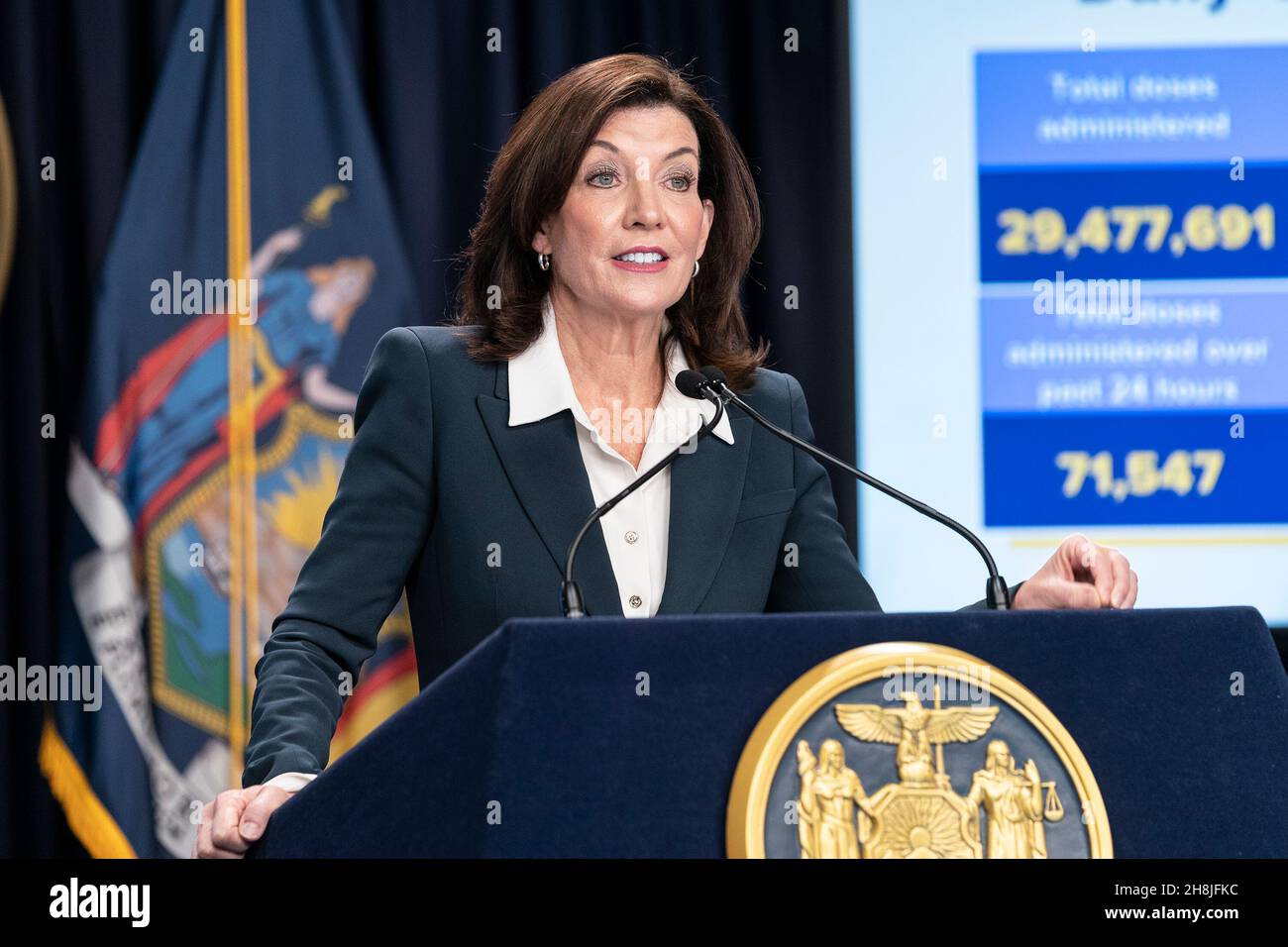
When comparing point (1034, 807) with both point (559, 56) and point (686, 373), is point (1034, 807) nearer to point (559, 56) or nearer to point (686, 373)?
point (686, 373)

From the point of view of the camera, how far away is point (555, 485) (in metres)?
1.67

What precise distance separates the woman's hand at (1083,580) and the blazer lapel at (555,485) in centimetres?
45

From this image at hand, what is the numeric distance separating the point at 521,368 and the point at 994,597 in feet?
2.26

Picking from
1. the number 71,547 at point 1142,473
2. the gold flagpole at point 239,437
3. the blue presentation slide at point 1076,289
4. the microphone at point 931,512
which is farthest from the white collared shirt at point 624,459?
the gold flagpole at point 239,437

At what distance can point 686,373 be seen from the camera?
1.50m

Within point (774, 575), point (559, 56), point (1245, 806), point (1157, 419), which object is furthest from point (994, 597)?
point (559, 56)

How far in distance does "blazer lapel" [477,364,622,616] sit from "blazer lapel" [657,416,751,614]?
0.09 m

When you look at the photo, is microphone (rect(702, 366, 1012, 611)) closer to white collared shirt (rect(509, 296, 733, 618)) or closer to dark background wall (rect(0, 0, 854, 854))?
white collared shirt (rect(509, 296, 733, 618))

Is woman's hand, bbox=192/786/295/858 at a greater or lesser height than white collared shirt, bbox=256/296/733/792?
lesser

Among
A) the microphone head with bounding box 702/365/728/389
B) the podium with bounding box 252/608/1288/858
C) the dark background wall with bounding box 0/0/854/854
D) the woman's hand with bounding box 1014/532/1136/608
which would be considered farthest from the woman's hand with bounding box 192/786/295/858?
the dark background wall with bounding box 0/0/854/854

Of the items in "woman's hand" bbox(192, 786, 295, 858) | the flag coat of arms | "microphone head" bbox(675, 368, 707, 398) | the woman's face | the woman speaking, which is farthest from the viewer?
the flag coat of arms

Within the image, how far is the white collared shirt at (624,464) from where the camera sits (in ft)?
5.55

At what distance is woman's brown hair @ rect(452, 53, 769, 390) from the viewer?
181 centimetres
